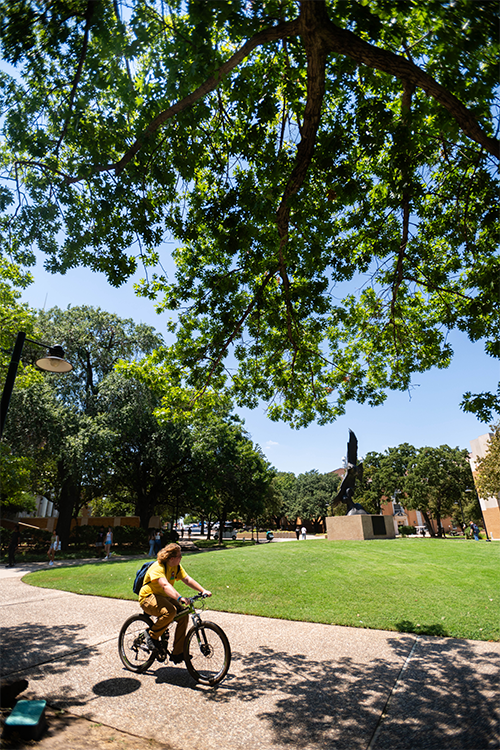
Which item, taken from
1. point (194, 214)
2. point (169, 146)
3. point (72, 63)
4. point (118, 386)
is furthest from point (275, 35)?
point (118, 386)

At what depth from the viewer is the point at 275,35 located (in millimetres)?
4156

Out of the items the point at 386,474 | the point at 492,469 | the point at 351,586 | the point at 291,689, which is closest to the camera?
the point at 291,689

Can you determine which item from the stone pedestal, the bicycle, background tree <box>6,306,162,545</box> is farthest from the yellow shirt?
the stone pedestal

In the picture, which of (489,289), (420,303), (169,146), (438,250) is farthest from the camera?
(420,303)

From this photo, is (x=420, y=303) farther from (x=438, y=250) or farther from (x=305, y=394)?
(x=305, y=394)

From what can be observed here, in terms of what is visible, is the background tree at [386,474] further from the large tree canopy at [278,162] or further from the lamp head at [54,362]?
the lamp head at [54,362]

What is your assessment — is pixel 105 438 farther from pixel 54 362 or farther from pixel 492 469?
pixel 492 469

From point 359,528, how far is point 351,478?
11.3ft

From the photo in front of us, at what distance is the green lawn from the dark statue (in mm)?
9250

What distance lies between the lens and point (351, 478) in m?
24.9

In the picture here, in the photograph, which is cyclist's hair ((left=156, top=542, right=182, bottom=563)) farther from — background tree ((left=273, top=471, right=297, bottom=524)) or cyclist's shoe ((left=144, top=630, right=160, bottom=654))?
background tree ((left=273, top=471, right=297, bottom=524))

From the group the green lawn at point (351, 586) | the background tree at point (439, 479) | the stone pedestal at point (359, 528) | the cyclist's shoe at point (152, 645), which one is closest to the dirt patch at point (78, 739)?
the cyclist's shoe at point (152, 645)

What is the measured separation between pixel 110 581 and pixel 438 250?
39.9 ft

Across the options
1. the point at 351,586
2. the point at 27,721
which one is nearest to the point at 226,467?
the point at 351,586
